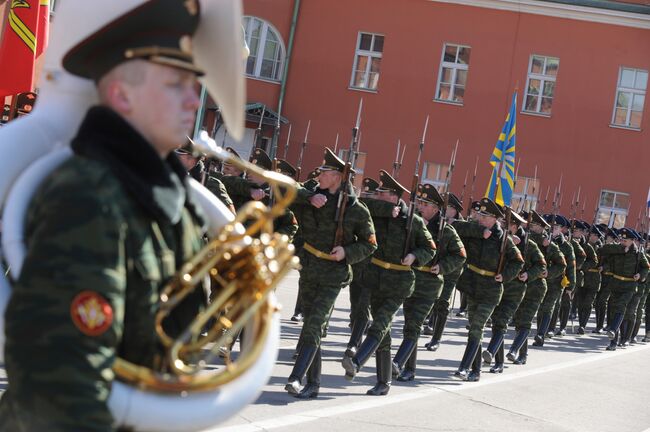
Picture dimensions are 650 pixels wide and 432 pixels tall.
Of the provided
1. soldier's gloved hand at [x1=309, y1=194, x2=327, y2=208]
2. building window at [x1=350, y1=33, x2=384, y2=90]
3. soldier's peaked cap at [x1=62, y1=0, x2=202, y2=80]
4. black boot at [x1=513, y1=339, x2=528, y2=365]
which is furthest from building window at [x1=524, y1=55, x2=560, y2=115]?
soldier's peaked cap at [x1=62, y1=0, x2=202, y2=80]

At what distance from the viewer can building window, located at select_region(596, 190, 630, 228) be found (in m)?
36.0

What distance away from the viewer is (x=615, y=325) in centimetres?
2125

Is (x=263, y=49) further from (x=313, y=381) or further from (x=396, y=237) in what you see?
(x=313, y=381)

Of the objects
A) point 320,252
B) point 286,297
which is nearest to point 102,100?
point 320,252

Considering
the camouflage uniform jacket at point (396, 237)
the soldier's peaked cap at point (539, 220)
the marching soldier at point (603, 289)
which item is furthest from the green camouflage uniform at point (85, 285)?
the marching soldier at point (603, 289)

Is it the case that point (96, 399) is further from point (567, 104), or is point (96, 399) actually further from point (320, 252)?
point (567, 104)

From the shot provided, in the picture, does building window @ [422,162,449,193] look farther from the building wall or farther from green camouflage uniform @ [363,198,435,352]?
green camouflage uniform @ [363,198,435,352]

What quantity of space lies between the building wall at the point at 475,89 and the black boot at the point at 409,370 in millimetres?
23537

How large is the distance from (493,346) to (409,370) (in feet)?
7.34

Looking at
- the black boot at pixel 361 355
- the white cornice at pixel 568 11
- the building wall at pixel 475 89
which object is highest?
the white cornice at pixel 568 11

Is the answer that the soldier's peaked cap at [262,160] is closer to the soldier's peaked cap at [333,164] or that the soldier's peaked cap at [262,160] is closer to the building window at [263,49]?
the soldier's peaked cap at [333,164]

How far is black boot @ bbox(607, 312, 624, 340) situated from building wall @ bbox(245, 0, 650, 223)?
14436 millimetres

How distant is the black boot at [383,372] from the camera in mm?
10961

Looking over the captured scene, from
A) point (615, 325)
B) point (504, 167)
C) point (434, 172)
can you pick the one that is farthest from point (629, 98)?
point (615, 325)
